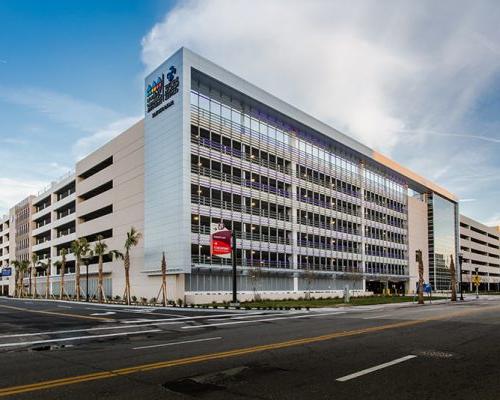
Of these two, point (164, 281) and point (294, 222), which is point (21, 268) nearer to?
point (164, 281)

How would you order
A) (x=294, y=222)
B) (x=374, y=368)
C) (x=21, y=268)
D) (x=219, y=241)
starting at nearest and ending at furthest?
(x=374, y=368) < (x=219, y=241) < (x=294, y=222) < (x=21, y=268)

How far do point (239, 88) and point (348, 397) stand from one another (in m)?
49.3

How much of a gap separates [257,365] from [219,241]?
2881 centimetres

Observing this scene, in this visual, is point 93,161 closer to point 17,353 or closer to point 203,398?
point 17,353

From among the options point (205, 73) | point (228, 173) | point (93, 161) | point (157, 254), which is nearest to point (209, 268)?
point (157, 254)

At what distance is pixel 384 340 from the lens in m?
15.4

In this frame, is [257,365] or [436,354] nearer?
[257,365]

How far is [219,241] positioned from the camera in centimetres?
3956

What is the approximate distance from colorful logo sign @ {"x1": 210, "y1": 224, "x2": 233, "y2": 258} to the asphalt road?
67.4 feet

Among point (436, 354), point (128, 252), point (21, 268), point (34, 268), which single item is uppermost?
point (128, 252)

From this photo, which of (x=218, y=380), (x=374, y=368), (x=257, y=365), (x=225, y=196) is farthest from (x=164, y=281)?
(x=218, y=380)

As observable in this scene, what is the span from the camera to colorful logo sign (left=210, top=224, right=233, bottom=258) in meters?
39.1

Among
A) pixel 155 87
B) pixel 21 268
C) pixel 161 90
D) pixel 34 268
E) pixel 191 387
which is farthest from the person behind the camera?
pixel 34 268

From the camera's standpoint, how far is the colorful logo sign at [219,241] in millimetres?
39125
